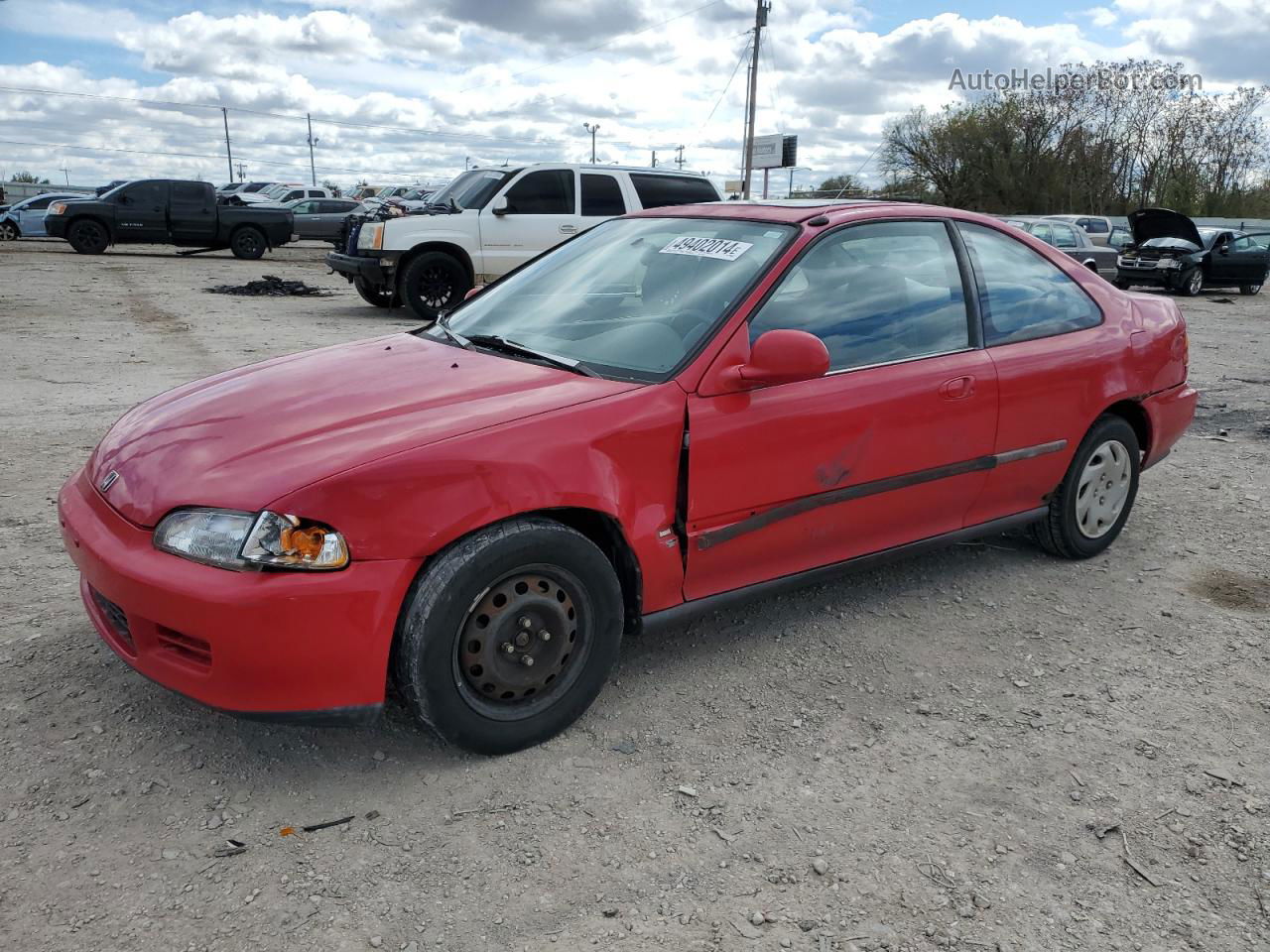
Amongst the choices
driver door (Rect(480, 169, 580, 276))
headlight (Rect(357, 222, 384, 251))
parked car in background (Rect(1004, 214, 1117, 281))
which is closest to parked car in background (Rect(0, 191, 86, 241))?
headlight (Rect(357, 222, 384, 251))

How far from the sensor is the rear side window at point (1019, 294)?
3912mm

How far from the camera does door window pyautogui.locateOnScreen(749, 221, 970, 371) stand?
11.1ft

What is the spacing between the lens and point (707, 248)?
3.56 meters

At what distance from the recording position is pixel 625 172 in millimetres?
12641

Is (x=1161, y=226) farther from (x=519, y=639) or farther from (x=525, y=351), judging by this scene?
(x=519, y=639)

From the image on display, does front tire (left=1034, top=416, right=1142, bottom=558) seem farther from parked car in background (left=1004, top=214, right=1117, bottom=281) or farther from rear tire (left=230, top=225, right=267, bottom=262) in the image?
rear tire (left=230, top=225, right=267, bottom=262)

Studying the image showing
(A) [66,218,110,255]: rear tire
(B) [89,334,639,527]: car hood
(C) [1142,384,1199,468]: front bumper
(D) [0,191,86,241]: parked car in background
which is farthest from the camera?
(D) [0,191,86,241]: parked car in background

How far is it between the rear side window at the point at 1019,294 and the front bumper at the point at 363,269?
9576 mm

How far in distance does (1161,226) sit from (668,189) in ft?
43.4

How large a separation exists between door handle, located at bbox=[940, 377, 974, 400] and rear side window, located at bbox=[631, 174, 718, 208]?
30.6ft

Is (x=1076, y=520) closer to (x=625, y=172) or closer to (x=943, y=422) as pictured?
(x=943, y=422)

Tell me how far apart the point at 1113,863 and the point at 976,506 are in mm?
1687

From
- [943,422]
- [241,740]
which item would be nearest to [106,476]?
[241,740]

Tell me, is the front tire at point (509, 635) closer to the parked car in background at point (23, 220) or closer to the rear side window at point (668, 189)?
the rear side window at point (668, 189)
